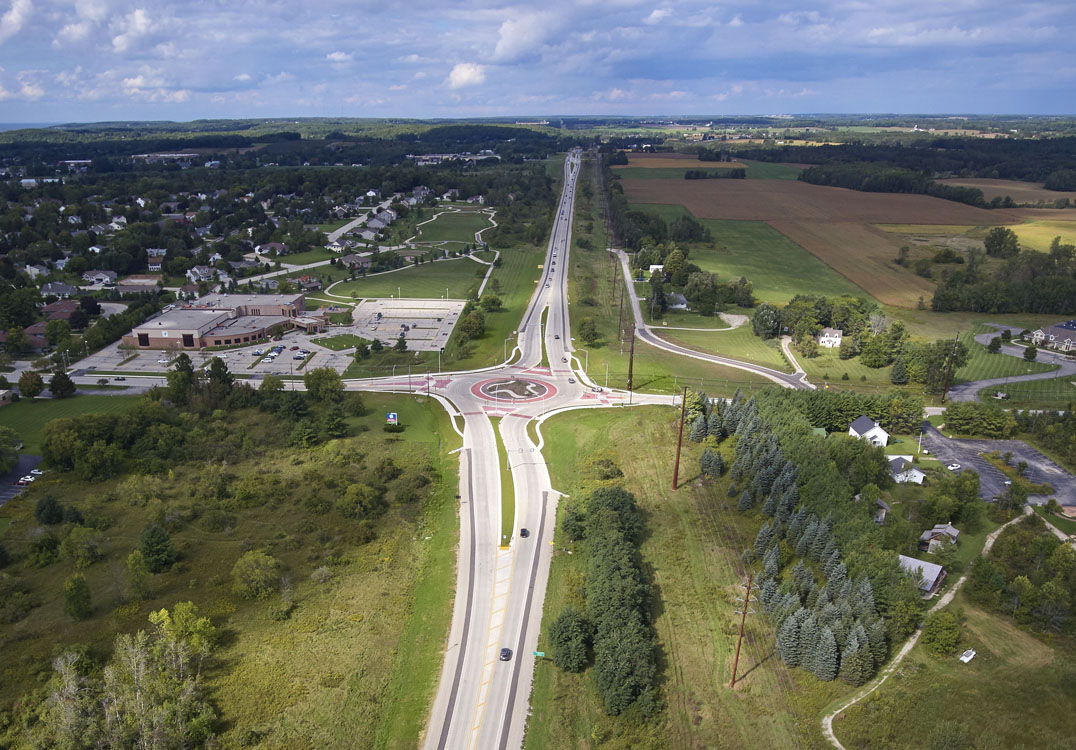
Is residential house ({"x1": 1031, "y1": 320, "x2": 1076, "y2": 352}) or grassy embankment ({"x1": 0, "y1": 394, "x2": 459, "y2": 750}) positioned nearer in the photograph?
grassy embankment ({"x1": 0, "y1": 394, "x2": 459, "y2": 750})

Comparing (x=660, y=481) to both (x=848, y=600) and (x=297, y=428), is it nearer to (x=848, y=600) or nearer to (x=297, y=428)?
(x=848, y=600)

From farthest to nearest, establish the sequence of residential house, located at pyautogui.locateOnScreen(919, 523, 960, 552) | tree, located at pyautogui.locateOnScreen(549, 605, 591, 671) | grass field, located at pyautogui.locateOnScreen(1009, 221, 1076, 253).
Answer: grass field, located at pyautogui.locateOnScreen(1009, 221, 1076, 253), residential house, located at pyautogui.locateOnScreen(919, 523, 960, 552), tree, located at pyautogui.locateOnScreen(549, 605, 591, 671)

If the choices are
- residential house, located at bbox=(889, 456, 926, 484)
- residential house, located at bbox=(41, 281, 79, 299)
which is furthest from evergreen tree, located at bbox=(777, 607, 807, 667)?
residential house, located at bbox=(41, 281, 79, 299)

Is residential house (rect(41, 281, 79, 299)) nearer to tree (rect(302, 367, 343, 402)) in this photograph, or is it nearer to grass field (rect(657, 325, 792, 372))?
tree (rect(302, 367, 343, 402))

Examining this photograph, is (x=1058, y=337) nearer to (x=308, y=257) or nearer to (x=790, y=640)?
(x=790, y=640)

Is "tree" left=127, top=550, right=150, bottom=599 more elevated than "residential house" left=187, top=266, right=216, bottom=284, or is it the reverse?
"residential house" left=187, top=266, right=216, bottom=284

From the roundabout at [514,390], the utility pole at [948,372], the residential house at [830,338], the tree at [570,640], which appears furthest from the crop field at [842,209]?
the tree at [570,640]

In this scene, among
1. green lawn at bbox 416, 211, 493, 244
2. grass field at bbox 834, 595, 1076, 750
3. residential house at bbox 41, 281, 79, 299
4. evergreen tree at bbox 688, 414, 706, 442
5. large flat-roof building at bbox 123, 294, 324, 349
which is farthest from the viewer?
green lawn at bbox 416, 211, 493, 244
